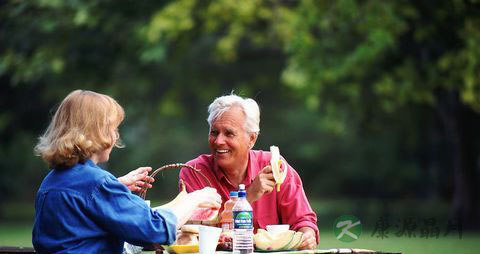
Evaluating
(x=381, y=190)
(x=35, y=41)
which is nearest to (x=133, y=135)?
(x=381, y=190)

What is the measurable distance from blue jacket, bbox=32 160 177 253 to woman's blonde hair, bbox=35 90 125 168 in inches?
3.2

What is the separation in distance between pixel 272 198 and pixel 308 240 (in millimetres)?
658

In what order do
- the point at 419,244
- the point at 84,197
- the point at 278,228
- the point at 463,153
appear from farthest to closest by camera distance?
1. the point at 463,153
2. the point at 419,244
3. the point at 278,228
4. the point at 84,197

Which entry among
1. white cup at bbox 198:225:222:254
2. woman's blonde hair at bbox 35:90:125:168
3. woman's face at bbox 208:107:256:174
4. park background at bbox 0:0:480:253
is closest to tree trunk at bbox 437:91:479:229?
park background at bbox 0:0:480:253

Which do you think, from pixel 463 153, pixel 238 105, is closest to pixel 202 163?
pixel 238 105

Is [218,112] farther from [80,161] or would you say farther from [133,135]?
[133,135]

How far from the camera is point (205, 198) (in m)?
4.12

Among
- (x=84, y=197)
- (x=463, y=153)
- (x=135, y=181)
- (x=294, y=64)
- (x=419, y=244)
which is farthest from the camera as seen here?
(x=463, y=153)

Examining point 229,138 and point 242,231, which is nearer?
point 242,231

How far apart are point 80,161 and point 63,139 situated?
0.15 m

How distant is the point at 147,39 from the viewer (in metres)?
16.4

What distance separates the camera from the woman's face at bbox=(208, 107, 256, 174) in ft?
16.7

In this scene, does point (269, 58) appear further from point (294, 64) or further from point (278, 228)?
point (278, 228)

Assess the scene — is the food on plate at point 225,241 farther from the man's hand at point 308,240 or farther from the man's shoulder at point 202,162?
the man's shoulder at point 202,162
